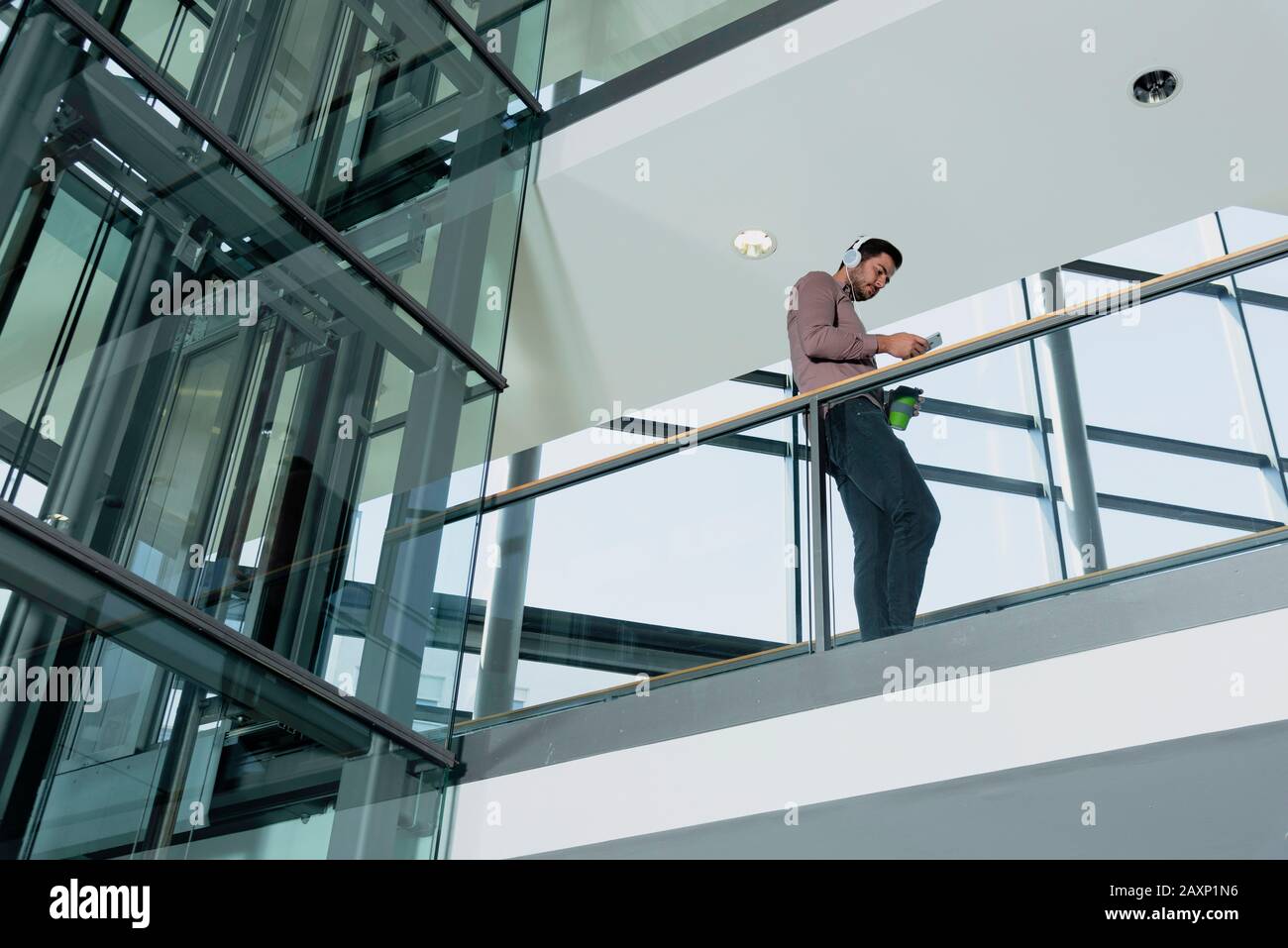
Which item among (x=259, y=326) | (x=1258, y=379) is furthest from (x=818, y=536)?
(x=259, y=326)

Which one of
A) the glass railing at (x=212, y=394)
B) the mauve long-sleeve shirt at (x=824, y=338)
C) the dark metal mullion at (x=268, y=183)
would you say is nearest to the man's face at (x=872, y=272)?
the mauve long-sleeve shirt at (x=824, y=338)

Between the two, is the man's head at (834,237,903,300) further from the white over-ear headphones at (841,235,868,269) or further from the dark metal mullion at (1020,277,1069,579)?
the dark metal mullion at (1020,277,1069,579)

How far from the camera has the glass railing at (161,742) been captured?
3.37 m

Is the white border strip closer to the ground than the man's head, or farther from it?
closer to the ground

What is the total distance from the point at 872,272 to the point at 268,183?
84.0 inches

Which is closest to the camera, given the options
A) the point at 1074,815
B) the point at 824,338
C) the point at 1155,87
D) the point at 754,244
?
the point at 1074,815

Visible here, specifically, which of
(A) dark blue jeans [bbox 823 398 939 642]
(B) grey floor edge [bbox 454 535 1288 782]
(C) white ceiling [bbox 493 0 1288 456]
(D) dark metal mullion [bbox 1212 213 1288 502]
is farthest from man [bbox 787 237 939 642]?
(C) white ceiling [bbox 493 0 1288 456]

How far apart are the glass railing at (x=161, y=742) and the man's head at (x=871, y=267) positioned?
7.45ft

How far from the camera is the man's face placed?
5.04 metres

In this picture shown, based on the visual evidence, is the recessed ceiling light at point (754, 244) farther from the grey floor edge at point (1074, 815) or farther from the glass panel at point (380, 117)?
the grey floor edge at point (1074, 815)

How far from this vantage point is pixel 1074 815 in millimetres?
3902

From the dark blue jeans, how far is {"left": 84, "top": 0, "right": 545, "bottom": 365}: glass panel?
5.07ft

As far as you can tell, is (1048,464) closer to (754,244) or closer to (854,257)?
(854,257)

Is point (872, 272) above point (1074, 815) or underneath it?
above
